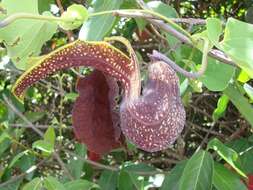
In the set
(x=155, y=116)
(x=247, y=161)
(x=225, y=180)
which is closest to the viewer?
(x=155, y=116)

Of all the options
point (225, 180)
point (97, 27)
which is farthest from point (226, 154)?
point (97, 27)

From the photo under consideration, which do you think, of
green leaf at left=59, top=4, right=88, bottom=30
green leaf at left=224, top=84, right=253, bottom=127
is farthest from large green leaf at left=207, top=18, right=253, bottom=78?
green leaf at left=224, top=84, right=253, bottom=127

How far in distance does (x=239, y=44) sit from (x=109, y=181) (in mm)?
771

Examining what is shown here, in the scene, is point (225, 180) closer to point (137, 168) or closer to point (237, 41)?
point (137, 168)

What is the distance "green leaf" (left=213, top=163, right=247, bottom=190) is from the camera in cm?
117

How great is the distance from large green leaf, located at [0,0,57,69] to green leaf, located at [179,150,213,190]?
0.37 metres

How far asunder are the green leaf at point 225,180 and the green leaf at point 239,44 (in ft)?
1.51

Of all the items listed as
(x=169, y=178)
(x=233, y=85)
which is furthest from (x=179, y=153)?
(x=233, y=85)

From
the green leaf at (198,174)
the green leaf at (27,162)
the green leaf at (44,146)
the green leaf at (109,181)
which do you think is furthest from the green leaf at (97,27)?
the green leaf at (27,162)

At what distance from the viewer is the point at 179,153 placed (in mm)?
1637

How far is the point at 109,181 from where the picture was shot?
1.46 metres

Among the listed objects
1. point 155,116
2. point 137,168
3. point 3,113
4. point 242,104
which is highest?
point 155,116

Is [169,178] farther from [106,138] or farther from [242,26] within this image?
[242,26]

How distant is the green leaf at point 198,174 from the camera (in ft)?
3.60
